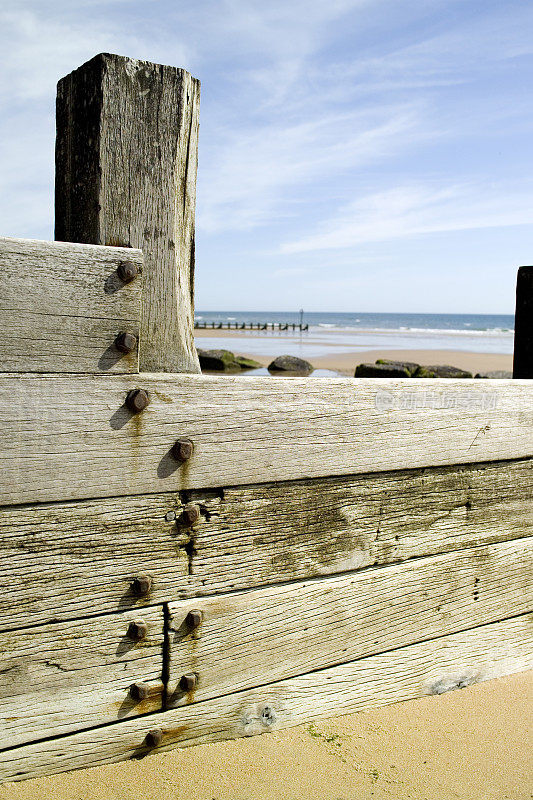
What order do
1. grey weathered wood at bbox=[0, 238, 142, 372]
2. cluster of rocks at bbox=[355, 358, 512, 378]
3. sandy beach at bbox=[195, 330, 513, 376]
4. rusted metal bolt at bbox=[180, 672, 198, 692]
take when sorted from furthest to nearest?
sandy beach at bbox=[195, 330, 513, 376] → cluster of rocks at bbox=[355, 358, 512, 378] → rusted metal bolt at bbox=[180, 672, 198, 692] → grey weathered wood at bbox=[0, 238, 142, 372]

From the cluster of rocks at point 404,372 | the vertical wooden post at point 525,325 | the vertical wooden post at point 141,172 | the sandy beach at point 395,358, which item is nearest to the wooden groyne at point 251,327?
the sandy beach at point 395,358

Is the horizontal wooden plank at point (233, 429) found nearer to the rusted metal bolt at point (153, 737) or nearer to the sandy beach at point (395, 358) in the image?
the rusted metal bolt at point (153, 737)

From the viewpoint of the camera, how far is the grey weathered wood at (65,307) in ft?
5.22

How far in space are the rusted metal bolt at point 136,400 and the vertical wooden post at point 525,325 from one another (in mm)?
1797

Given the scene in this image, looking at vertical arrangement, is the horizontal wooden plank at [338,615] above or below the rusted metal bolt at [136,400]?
below

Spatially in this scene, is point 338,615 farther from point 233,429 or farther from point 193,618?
point 233,429

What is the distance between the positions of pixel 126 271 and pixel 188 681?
3.98ft

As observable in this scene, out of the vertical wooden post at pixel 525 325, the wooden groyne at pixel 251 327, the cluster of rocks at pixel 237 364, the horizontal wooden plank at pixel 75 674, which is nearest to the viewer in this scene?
the horizontal wooden plank at pixel 75 674

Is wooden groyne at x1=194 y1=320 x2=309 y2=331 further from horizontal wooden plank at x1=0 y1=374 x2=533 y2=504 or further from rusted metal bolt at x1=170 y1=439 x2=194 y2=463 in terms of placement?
rusted metal bolt at x1=170 y1=439 x2=194 y2=463

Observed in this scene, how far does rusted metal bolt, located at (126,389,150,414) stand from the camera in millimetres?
1758

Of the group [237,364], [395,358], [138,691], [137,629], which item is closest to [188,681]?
[138,691]

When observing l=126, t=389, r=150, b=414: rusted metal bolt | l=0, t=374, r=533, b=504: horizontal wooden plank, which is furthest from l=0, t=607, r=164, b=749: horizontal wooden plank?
l=126, t=389, r=150, b=414: rusted metal bolt

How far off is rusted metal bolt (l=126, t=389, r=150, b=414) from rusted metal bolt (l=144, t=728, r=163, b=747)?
37.8 inches

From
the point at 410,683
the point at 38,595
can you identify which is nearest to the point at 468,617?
the point at 410,683
